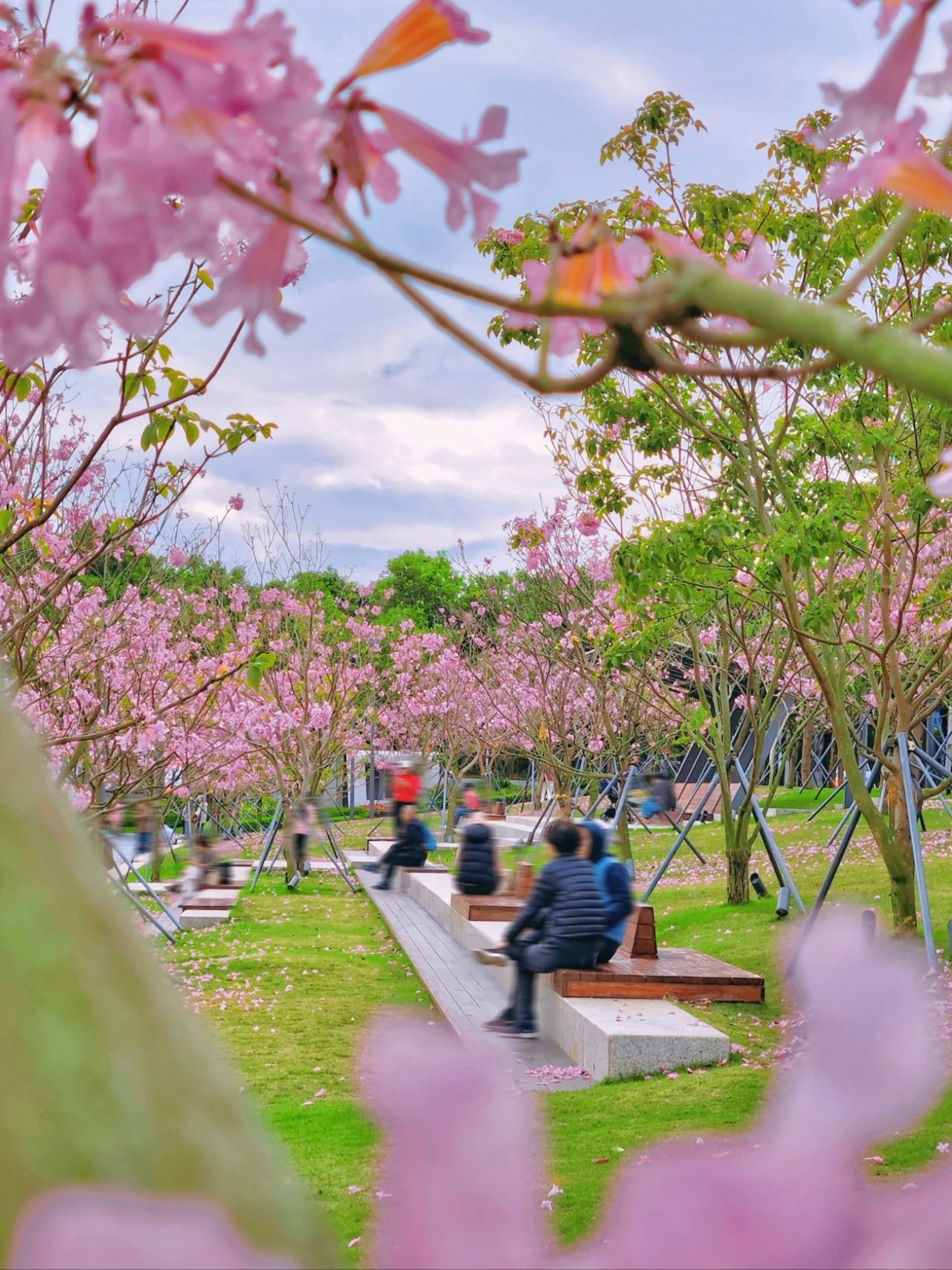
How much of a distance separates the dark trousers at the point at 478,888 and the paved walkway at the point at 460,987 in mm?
661

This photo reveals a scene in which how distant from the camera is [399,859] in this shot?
17750mm

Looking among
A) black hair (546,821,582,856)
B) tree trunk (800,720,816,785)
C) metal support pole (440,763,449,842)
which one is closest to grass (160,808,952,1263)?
black hair (546,821,582,856)

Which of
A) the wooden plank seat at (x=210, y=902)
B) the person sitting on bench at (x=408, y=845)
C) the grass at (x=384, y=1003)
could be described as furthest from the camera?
the person sitting on bench at (x=408, y=845)

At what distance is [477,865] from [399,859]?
470 cm

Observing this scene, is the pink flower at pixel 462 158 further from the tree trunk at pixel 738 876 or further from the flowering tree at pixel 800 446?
the tree trunk at pixel 738 876

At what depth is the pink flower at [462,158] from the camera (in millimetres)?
309

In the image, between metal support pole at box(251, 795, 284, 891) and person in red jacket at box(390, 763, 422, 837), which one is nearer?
person in red jacket at box(390, 763, 422, 837)

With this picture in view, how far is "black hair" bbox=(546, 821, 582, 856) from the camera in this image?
8.63m

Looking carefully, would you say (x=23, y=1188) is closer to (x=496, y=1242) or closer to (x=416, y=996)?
(x=496, y=1242)

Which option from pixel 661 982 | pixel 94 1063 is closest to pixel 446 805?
pixel 661 982

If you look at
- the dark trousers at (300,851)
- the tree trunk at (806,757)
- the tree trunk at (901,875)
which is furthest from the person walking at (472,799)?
the tree trunk at (901,875)

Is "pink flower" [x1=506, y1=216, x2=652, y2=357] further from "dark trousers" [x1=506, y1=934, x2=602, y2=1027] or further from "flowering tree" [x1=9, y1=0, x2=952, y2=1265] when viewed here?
"dark trousers" [x1=506, y1=934, x2=602, y2=1027]

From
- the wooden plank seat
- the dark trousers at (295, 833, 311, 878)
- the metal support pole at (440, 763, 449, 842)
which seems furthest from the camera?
the metal support pole at (440, 763, 449, 842)

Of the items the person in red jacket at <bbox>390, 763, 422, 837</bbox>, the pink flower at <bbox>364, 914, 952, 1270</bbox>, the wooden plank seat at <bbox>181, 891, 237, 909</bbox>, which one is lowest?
the wooden plank seat at <bbox>181, 891, 237, 909</bbox>
